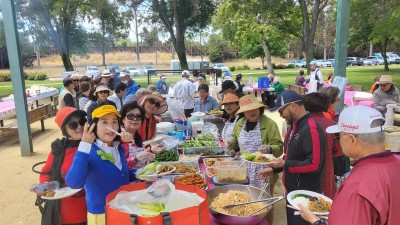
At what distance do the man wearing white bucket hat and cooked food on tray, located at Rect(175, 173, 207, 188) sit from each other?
1.32 m

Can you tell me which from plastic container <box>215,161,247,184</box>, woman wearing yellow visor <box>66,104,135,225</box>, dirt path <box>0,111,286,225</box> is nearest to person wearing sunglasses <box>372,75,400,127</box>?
dirt path <box>0,111,286,225</box>

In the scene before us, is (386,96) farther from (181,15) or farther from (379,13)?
(181,15)

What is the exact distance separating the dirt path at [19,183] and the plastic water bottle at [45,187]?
2.31 meters

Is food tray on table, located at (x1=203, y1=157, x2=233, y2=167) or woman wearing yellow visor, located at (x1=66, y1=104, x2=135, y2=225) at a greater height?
woman wearing yellow visor, located at (x1=66, y1=104, x2=135, y2=225)

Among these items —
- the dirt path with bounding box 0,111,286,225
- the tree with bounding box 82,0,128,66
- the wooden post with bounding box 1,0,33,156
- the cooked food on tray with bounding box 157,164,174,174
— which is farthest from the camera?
the tree with bounding box 82,0,128,66

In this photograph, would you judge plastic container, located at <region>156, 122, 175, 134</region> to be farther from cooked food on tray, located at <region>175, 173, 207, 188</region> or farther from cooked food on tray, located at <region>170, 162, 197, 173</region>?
cooked food on tray, located at <region>175, 173, 207, 188</region>

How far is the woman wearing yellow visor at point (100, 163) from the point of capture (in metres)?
2.19

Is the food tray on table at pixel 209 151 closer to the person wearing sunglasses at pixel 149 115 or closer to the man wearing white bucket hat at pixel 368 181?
the person wearing sunglasses at pixel 149 115

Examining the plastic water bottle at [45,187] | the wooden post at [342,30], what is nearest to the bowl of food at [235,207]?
the plastic water bottle at [45,187]

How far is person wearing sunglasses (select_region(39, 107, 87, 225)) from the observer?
2580 millimetres

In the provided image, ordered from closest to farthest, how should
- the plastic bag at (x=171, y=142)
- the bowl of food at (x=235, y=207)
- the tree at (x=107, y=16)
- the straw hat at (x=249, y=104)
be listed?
the bowl of food at (x=235, y=207)
the straw hat at (x=249, y=104)
the plastic bag at (x=171, y=142)
the tree at (x=107, y=16)

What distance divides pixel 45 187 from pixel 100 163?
1.76 feet

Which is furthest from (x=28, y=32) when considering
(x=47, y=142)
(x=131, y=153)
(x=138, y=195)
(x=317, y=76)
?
(x=138, y=195)

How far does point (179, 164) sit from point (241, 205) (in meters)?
1.12
